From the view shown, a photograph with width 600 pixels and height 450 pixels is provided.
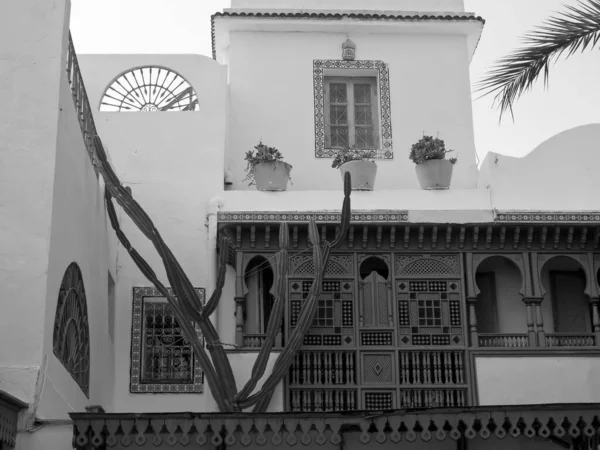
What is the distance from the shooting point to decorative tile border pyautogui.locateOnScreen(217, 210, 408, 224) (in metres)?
13.2

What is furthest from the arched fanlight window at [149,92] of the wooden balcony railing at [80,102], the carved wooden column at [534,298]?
the carved wooden column at [534,298]

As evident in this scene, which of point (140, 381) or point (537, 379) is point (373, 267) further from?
point (140, 381)

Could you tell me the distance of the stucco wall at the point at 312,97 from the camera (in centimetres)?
1523

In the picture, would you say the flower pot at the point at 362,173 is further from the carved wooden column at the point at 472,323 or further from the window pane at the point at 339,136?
the carved wooden column at the point at 472,323

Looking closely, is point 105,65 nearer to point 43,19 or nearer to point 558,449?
point 43,19

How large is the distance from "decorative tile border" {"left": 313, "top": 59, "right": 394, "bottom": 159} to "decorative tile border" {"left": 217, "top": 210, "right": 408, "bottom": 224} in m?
2.17

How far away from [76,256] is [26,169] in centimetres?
141

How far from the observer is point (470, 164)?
1541 cm

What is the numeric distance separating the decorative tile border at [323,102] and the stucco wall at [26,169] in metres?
5.25

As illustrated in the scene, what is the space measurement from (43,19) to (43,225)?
6.59 feet

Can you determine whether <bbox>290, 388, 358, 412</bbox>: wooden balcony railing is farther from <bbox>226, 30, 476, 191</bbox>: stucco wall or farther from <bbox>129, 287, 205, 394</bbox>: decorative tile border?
<bbox>226, 30, 476, 191</bbox>: stucco wall

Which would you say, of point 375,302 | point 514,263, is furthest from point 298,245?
point 514,263

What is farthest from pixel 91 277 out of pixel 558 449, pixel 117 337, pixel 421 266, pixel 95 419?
pixel 558 449

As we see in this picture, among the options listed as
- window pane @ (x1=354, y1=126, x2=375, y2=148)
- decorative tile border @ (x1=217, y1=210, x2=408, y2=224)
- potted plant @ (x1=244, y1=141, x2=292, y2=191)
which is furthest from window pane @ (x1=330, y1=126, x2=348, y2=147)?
decorative tile border @ (x1=217, y1=210, x2=408, y2=224)
